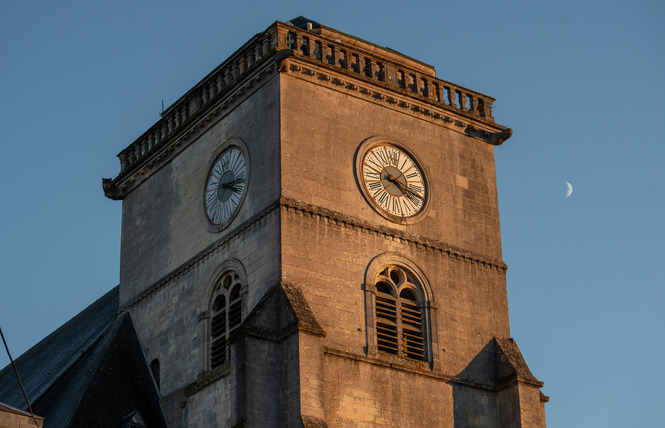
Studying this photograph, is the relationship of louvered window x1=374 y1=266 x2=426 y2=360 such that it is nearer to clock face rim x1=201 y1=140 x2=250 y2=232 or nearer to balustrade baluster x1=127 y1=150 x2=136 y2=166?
clock face rim x1=201 y1=140 x2=250 y2=232

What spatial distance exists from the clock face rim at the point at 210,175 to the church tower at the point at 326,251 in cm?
4

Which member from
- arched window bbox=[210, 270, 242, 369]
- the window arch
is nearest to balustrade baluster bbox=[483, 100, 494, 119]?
the window arch

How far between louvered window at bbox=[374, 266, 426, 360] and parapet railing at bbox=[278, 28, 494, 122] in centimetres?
582

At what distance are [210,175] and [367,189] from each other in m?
4.66

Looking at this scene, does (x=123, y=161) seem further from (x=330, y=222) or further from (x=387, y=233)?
(x=387, y=233)

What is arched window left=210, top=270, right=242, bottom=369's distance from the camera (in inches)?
1345

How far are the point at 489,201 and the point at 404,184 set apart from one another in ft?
10.3

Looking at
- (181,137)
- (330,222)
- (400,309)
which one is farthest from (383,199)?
(181,137)

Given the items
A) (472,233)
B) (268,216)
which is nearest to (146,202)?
(268,216)

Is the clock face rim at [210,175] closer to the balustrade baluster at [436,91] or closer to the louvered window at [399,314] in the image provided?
the louvered window at [399,314]

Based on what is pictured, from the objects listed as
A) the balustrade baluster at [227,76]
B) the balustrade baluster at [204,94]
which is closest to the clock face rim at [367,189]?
the balustrade baluster at [227,76]

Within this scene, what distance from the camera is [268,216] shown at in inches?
1326

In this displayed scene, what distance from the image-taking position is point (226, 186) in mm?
35875

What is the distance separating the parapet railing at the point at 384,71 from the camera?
36000mm
